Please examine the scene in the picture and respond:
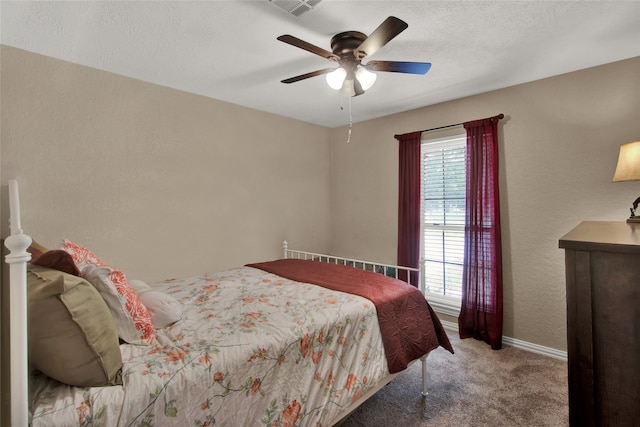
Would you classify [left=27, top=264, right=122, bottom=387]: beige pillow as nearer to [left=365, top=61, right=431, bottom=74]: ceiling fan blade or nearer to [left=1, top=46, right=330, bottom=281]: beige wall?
[left=1, top=46, right=330, bottom=281]: beige wall

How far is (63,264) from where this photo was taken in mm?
1086

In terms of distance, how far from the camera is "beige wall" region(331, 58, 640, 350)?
228 centimetres

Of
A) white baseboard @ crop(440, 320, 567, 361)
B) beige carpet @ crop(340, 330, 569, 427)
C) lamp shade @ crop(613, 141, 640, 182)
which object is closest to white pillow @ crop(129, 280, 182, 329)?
beige carpet @ crop(340, 330, 569, 427)

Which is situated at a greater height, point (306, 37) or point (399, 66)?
point (306, 37)

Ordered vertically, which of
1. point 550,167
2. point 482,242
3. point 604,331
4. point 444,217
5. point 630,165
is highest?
point 550,167

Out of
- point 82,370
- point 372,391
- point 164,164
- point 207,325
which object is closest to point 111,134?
point 164,164

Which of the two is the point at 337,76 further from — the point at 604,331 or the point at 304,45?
the point at 604,331

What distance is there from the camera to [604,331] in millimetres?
719

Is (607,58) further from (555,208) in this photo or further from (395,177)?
(395,177)

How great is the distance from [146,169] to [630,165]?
11.5 ft

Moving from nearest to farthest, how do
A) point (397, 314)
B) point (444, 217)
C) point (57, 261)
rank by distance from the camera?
point (57, 261), point (397, 314), point (444, 217)

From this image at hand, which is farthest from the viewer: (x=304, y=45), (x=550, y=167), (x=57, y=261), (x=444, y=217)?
(x=444, y=217)

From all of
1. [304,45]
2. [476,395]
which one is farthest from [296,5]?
[476,395]

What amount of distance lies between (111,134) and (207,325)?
1.94m
